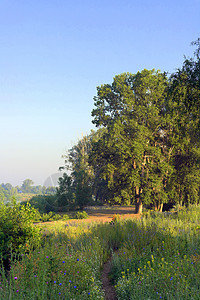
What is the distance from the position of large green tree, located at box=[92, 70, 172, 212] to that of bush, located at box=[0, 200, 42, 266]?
14521mm

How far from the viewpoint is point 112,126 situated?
2342cm

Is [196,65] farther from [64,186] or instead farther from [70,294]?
[64,186]

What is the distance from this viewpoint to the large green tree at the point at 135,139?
23.2 m

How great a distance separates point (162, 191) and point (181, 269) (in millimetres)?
18273

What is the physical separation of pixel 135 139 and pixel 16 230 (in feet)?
53.5

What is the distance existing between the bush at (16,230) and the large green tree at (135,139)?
14.5m

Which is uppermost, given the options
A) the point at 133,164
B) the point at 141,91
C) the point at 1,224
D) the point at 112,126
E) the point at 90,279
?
the point at 141,91

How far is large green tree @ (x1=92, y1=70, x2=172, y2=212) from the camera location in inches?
912

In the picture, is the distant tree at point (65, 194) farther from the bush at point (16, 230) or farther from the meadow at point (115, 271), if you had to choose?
the bush at point (16, 230)

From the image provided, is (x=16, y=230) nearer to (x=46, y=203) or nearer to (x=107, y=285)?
(x=107, y=285)

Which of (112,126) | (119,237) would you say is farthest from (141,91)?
(119,237)

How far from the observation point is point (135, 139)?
75.7 feet

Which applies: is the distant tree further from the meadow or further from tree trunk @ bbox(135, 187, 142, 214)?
the meadow

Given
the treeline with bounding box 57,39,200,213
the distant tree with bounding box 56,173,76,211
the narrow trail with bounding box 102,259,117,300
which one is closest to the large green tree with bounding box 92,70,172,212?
the treeline with bounding box 57,39,200,213
